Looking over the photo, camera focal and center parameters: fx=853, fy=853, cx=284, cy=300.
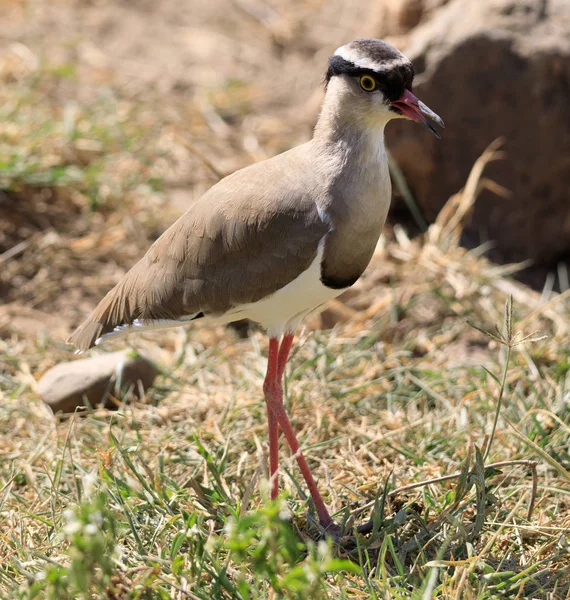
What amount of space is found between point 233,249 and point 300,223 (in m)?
0.27

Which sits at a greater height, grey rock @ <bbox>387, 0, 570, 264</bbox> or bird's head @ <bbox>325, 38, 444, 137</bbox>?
bird's head @ <bbox>325, 38, 444, 137</bbox>

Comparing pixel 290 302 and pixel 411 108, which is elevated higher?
Result: pixel 411 108

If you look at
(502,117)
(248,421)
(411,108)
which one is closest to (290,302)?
(411,108)

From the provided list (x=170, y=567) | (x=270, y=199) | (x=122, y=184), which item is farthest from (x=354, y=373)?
(x=122, y=184)

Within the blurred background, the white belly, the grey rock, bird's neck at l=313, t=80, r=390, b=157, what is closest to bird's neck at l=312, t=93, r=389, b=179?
bird's neck at l=313, t=80, r=390, b=157

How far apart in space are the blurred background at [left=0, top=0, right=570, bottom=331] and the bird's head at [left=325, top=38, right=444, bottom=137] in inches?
69.8

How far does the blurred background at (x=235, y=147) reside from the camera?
15.5 feet

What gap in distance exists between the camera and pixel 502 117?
15.9ft

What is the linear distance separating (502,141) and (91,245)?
2421mm

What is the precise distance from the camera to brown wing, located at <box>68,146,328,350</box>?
2830mm

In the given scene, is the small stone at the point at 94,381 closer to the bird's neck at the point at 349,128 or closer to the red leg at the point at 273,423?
the red leg at the point at 273,423

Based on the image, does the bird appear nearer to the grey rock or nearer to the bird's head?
the bird's head

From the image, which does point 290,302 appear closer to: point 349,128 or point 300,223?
point 300,223

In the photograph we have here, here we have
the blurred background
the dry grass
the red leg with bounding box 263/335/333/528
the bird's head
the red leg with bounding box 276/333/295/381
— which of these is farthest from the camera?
the blurred background
